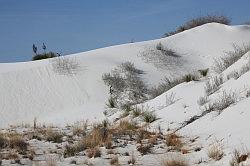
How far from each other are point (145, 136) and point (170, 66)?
18.6 meters

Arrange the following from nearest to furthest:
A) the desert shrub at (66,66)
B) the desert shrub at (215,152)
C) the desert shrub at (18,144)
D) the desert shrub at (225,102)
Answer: the desert shrub at (215,152) < the desert shrub at (18,144) < the desert shrub at (225,102) < the desert shrub at (66,66)

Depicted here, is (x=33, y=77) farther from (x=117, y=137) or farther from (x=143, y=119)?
(x=117, y=137)

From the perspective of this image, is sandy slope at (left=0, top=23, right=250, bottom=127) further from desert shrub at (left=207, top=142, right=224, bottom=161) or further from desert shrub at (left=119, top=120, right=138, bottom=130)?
desert shrub at (left=207, top=142, right=224, bottom=161)

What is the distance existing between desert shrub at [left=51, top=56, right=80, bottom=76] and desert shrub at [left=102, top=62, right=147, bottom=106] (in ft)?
7.97

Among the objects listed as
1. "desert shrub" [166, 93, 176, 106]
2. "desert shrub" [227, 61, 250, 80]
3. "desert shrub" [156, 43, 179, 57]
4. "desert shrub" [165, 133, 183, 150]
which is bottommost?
"desert shrub" [165, 133, 183, 150]

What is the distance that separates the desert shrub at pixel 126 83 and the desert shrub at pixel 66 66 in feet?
7.97

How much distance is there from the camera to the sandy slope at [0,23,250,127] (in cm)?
2300

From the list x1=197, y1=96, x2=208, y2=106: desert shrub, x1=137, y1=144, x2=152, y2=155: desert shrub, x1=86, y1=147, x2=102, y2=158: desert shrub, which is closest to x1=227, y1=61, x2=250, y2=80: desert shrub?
x1=197, y1=96, x2=208, y2=106: desert shrub

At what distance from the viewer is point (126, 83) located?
25.3 metres

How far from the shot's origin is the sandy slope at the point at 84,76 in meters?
23.0

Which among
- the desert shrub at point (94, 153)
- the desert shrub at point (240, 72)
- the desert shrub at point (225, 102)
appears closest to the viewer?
the desert shrub at point (94, 153)

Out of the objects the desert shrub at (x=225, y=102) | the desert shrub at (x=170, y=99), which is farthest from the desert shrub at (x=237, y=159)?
the desert shrub at (x=170, y=99)

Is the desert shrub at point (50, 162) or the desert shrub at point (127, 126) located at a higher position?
the desert shrub at point (127, 126)

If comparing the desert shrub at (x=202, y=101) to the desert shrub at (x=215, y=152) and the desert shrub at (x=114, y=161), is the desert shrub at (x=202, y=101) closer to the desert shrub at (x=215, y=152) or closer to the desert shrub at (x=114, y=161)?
the desert shrub at (x=215, y=152)
